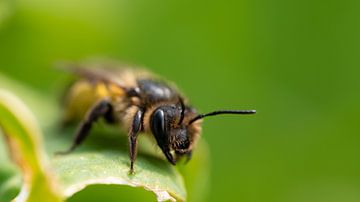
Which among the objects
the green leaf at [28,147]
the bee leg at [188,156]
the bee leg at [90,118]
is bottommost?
the bee leg at [188,156]

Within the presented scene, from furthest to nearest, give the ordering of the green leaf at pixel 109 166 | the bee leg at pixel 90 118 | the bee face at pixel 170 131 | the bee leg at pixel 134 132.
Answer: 1. the bee leg at pixel 90 118
2. the bee face at pixel 170 131
3. the bee leg at pixel 134 132
4. the green leaf at pixel 109 166

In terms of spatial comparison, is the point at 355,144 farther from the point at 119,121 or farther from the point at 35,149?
the point at 35,149

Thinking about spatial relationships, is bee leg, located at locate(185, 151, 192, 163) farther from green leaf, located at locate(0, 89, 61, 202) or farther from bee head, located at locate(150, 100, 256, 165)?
green leaf, located at locate(0, 89, 61, 202)

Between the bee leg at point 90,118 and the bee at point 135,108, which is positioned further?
the bee leg at point 90,118

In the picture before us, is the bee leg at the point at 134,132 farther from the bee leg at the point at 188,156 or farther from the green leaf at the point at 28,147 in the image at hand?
the green leaf at the point at 28,147

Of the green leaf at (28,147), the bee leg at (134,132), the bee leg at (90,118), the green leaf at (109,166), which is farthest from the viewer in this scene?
the bee leg at (90,118)

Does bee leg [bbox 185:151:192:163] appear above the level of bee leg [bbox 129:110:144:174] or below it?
below

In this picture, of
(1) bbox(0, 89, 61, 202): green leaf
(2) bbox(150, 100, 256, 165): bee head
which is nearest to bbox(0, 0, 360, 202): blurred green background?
(2) bbox(150, 100, 256, 165): bee head

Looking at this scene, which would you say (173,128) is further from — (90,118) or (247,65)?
(247,65)

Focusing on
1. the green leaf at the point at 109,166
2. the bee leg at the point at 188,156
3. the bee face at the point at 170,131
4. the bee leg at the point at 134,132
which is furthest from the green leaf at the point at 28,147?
the bee leg at the point at 188,156
